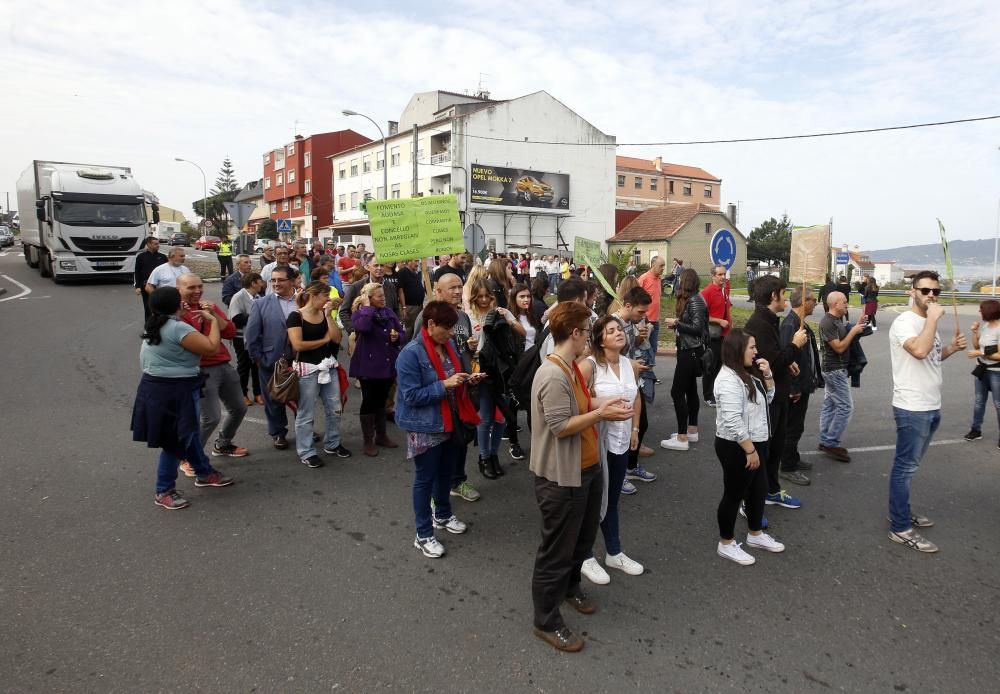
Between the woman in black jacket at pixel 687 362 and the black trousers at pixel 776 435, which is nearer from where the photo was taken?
the black trousers at pixel 776 435

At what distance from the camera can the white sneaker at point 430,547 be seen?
4219 millimetres

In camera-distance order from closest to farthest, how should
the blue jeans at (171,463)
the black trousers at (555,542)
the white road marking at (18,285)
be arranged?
the black trousers at (555,542) → the blue jeans at (171,463) → the white road marking at (18,285)

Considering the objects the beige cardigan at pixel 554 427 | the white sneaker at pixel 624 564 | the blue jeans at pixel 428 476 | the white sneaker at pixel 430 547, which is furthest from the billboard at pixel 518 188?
the beige cardigan at pixel 554 427

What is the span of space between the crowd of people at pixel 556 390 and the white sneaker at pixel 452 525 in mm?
19

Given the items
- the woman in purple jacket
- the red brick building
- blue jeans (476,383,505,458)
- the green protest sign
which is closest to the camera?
blue jeans (476,383,505,458)

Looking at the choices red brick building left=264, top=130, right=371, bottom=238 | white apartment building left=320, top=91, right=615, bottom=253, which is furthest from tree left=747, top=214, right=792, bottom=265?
red brick building left=264, top=130, right=371, bottom=238

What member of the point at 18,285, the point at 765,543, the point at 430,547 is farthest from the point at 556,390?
the point at 18,285

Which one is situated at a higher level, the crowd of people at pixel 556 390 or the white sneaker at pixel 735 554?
the crowd of people at pixel 556 390

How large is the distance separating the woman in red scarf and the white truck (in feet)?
64.7

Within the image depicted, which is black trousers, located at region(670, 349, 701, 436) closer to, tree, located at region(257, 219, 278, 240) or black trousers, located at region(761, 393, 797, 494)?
black trousers, located at region(761, 393, 797, 494)

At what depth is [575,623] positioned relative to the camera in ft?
11.6

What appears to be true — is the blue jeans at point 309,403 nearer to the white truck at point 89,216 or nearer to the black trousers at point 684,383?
the black trousers at point 684,383

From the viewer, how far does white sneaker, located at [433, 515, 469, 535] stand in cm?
460

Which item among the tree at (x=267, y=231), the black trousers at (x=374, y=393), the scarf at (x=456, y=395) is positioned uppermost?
the tree at (x=267, y=231)
